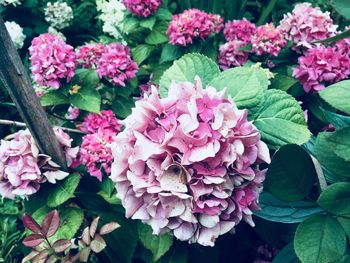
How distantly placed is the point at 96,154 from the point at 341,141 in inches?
27.0

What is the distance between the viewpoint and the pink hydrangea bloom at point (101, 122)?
136 cm

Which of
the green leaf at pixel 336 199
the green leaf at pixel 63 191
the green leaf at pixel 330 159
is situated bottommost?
the green leaf at pixel 63 191

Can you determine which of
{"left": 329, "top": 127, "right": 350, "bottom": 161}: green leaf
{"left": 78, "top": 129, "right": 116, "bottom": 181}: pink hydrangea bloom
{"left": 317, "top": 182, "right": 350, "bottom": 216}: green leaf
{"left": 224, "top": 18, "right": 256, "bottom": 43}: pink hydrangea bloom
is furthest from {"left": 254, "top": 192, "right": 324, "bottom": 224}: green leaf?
{"left": 224, "top": 18, "right": 256, "bottom": 43}: pink hydrangea bloom

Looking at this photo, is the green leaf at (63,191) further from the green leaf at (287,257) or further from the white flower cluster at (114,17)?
the white flower cluster at (114,17)

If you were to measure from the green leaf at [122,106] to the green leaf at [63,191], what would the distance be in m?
0.30

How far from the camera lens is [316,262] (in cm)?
87

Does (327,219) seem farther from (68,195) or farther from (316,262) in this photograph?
→ (68,195)

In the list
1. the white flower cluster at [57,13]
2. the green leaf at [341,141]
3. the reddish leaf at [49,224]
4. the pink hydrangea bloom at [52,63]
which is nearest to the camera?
the green leaf at [341,141]

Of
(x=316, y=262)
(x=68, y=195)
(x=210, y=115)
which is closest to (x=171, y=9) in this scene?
(x=68, y=195)

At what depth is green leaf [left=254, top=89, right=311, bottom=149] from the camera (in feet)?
A: 3.23

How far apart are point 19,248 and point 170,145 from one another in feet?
3.08

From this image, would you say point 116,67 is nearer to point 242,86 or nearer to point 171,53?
point 171,53

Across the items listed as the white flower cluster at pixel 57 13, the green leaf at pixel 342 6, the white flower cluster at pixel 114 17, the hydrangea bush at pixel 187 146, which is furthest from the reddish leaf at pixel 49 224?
the white flower cluster at pixel 57 13

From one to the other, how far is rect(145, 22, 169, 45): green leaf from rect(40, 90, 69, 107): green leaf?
465 mm
